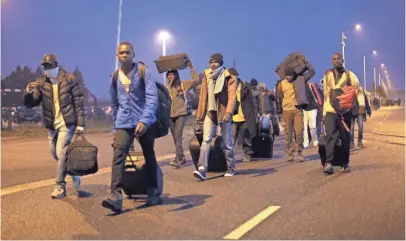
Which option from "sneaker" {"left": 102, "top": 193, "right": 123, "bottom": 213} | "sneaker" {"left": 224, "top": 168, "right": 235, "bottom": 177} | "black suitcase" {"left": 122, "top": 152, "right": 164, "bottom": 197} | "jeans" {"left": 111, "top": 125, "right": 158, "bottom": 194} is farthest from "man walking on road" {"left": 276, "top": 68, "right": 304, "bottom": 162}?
"sneaker" {"left": 102, "top": 193, "right": 123, "bottom": 213}

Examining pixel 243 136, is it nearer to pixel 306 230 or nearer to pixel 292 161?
pixel 292 161

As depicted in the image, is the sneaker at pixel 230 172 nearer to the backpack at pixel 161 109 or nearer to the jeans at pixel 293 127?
the jeans at pixel 293 127

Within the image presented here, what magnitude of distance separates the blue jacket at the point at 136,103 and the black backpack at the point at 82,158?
68 cm

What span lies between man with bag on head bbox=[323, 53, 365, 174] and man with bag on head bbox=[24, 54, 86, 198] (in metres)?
3.94

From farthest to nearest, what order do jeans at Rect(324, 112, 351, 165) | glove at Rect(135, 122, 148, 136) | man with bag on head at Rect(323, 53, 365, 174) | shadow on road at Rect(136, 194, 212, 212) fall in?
jeans at Rect(324, 112, 351, 165) < man with bag on head at Rect(323, 53, 365, 174) < shadow on road at Rect(136, 194, 212, 212) < glove at Rect(135, 122, 148, 136)

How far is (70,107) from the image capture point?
26.7ft

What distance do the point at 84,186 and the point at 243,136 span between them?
4223 millimetres

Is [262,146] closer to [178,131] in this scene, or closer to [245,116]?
[245,116]

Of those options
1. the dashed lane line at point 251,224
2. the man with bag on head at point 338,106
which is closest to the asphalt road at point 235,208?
the dashed lane line at point 251,224

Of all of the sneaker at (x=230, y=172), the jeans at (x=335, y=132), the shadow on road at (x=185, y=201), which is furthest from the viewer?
the sneaker at (x=230, y=172)

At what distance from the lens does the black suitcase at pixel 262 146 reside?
12805 mm

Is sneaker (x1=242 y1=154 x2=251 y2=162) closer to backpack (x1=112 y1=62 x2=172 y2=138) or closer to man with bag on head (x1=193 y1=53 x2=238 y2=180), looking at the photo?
man with bag on head (x1=193 y1=53 x2=238 y2=180)

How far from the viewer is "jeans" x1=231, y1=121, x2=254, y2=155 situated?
39.6 feet

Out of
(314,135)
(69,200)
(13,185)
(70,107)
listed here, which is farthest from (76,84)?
(314,135)
